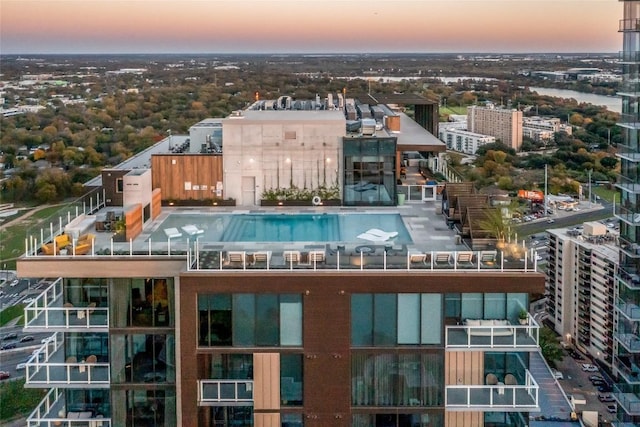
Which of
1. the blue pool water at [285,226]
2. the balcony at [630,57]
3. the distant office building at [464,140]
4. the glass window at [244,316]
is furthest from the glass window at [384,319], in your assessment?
the distant office building at [464,140]

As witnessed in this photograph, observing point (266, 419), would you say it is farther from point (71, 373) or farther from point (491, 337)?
point (491, 337)

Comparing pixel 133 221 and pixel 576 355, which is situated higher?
pixel 133 221

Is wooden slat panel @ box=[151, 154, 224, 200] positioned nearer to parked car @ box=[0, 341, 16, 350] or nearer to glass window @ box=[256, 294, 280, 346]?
glass window @ box=[256, 294, 280, 346]

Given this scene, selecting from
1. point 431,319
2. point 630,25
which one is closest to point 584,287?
point 630,25

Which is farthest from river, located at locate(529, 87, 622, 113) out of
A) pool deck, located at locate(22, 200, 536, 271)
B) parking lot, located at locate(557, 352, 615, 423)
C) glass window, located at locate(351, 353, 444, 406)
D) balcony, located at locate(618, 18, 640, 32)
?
glass window, located at locate(351, 353, 444, 406)

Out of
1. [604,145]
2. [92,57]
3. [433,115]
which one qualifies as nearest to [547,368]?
[433,115]

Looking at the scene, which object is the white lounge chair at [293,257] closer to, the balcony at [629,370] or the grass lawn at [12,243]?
the balcony at [629,370]
